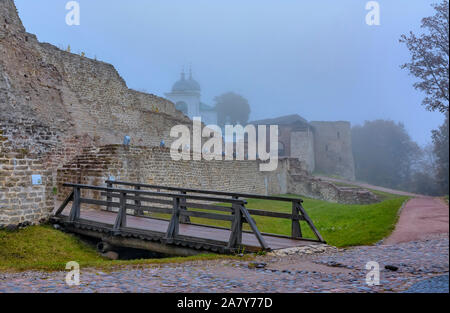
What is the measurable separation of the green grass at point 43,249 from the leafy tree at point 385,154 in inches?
1616

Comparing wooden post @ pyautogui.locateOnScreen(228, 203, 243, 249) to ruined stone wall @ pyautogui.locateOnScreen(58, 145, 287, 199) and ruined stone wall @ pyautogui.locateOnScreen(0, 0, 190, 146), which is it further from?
ruined stone wall @ pyautogui.locateOnScreen(0, 0, 190, 146)

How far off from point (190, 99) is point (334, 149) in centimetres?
2506

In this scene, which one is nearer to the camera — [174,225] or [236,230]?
[236,230]

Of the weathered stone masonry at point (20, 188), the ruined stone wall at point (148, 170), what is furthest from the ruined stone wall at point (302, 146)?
the weathered stone masonry at point (20, 188)

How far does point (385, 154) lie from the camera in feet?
173

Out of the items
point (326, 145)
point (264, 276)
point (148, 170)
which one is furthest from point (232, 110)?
point (264, 276)

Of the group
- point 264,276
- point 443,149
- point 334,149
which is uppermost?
point 334,149

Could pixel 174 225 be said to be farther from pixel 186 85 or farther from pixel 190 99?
pixel 186 85

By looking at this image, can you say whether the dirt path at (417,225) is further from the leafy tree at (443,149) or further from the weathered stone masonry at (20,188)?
the weathered stone masonry at (20,188)

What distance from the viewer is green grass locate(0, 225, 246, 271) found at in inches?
327

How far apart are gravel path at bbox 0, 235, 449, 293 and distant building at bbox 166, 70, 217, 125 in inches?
2242

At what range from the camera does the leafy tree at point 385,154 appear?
4959 cm

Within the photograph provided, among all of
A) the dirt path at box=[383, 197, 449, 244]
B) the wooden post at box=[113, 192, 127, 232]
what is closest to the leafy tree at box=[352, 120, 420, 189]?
the dirt path at box=[383, 197, 449, 244]

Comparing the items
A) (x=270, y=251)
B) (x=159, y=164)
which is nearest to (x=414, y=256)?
(x=270, y=251)
